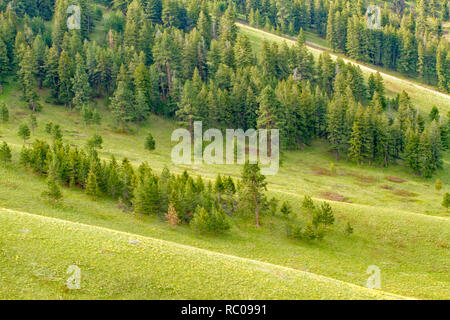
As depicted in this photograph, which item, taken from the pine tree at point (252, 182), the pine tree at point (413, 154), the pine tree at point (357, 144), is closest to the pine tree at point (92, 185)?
the pine tree at point (252, 182)

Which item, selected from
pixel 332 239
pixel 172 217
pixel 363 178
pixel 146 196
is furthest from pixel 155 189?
pixel 363 178

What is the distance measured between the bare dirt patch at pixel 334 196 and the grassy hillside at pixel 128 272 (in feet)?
108

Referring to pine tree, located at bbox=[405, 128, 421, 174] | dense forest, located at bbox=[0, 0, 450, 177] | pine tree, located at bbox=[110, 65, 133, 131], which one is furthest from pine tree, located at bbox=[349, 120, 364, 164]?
pine tree, located at bbox=[110, 65, 133, 131]

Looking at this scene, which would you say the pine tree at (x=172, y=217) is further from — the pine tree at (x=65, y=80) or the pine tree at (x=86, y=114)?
the pine tree at (x=65, y=80)

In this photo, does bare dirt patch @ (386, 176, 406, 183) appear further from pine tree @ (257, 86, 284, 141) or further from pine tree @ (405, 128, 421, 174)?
pine tree @ (257, 86, 284, 141)

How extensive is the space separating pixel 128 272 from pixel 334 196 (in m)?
46.2

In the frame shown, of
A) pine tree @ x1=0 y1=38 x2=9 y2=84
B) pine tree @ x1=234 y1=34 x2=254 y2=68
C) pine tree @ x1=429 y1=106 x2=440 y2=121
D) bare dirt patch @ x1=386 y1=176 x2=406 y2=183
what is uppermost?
pine tree @ x1=234 y1=34 x2=254 y2=68

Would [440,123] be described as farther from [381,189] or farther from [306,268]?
[306,268]

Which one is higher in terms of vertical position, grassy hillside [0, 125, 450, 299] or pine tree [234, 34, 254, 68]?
pine tree [234, 34, 254, 68]

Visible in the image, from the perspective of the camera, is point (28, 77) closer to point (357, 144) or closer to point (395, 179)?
point (357, 144)

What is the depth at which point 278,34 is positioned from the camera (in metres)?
184

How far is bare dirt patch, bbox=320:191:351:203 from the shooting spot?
217 ft

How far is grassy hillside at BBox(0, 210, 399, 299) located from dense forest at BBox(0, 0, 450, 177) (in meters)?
63.2
